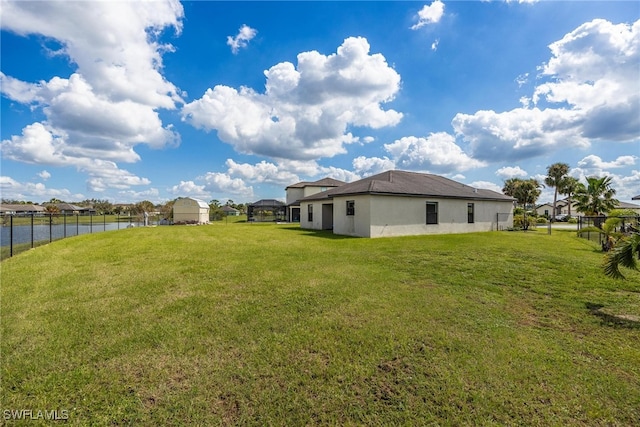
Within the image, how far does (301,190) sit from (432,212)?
23558 mm

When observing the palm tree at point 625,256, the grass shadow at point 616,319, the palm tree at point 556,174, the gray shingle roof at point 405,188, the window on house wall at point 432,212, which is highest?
the palm tree at point 556,174

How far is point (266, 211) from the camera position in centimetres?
4344

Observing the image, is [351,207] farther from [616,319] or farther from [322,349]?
[322,349]

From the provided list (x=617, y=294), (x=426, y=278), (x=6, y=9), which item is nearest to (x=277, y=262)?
(x=426, y=278)

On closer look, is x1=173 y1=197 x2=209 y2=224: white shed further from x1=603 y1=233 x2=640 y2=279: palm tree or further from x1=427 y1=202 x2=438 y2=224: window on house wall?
x1=603 y1=233 x2=640 y2=279: palm tree

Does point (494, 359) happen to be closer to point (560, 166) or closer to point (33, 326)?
point (33, 326)

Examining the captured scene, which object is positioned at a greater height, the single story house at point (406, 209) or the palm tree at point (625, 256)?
the single story house at point (406, 209)

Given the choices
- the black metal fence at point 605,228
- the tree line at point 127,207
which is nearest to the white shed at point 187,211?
the tree line at point 127,207

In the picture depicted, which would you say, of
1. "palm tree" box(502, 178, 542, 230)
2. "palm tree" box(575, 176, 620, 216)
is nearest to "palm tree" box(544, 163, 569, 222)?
"palm tree" box(502, 178, 542, 230)

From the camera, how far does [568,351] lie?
3621mm

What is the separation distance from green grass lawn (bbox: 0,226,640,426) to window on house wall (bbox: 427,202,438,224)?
1233 centimetres

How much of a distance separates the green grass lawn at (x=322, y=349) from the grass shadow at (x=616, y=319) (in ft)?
0.07

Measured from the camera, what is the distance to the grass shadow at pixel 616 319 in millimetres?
4434

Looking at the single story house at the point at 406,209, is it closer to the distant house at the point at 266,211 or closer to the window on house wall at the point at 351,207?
the window on house wall at the point at 351,207
